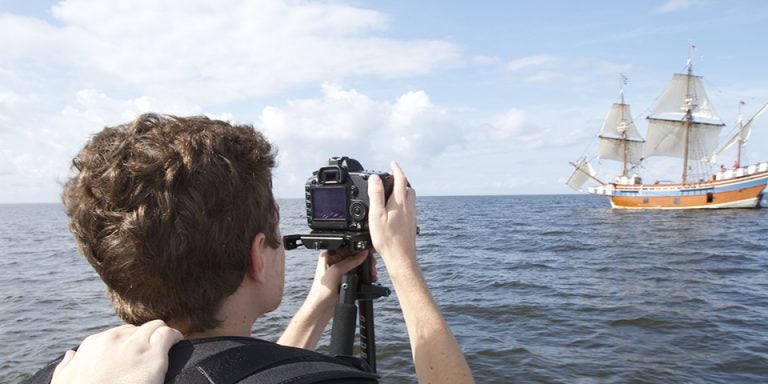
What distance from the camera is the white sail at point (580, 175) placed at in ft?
269

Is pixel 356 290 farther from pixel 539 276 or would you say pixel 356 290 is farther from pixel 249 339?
pixel 539 276

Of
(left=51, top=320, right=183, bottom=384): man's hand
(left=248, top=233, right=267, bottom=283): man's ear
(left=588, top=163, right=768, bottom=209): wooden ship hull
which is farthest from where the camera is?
(left=588, top=163, right=768, bottom=209): wooden ship hull

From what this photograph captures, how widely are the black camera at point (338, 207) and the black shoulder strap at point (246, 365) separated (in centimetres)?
84

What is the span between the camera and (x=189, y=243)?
1381 mm

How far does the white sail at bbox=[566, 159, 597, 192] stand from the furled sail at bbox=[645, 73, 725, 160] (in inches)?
363

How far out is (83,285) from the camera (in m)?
14.3

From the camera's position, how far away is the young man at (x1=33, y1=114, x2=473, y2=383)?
133 cm

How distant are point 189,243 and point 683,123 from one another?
9001 cm

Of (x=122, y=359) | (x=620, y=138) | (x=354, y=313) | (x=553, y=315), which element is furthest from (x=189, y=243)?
(x=620, y=138)

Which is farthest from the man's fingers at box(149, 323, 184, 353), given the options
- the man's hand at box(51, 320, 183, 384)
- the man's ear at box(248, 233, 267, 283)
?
the man's ear at box(248, 233, 267, 283)

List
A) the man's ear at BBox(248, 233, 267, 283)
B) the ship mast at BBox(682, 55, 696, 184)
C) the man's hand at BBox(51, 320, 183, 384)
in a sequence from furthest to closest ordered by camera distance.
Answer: the ship mast at BBox(682, 55, 696, 184) → the man's ear at BBox(248, 233, 267, 283) → the man's hand at BBox(51, 320, 183, 384)

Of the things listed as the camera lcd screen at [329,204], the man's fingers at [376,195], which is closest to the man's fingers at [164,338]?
the man's fingers at [376,195]

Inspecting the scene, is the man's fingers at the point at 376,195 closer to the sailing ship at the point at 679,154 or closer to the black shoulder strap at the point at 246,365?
the black shoulder strap at the point at 246,365

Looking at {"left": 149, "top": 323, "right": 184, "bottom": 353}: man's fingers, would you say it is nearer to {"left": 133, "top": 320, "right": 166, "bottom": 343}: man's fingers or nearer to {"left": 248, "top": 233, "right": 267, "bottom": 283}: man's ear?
{"left": 133, "top": 320, "right": 166, "bottom": 343}: man's fingers
